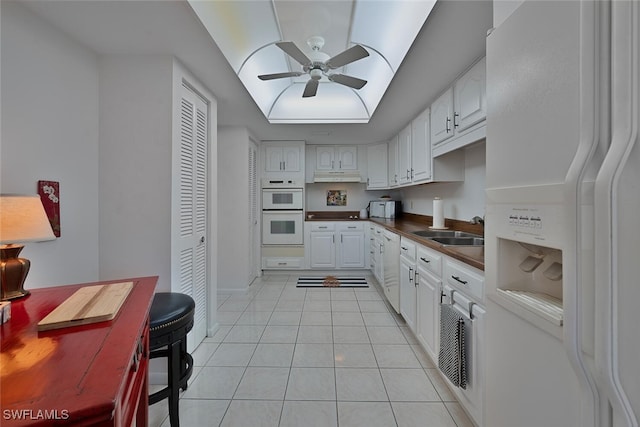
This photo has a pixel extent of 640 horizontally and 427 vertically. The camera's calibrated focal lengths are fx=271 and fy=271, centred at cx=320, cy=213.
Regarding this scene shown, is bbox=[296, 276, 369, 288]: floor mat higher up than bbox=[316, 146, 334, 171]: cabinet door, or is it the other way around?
bbox=[316, 146, 334, 171]: cabinet door

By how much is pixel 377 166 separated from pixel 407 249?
2.57m

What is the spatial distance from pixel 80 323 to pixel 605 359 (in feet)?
4.45

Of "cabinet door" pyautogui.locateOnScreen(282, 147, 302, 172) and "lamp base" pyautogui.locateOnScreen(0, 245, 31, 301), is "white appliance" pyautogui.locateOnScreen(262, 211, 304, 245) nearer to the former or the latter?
"cabinet door" pyautogui.locateOnScreen(282, 147, 302, 172)

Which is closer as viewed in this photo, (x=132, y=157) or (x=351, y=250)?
(x=132, y=157)

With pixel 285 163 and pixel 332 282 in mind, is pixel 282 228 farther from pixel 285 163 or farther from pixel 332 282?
pixel 332 282

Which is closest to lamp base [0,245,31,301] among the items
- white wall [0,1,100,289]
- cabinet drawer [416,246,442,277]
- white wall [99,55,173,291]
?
white wall [0,1,100,289]

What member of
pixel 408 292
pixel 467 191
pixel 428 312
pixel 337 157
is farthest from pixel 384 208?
pixel 428 312

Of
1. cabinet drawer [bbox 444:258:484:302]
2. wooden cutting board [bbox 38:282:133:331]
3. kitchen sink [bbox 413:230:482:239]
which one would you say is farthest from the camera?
kitchen sink [bbox 413:230:482:239]

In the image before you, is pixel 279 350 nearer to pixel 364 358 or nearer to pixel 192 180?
pixel 364 358

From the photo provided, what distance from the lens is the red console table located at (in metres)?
0.51

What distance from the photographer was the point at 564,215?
0.65 metres

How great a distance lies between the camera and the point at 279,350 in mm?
2242

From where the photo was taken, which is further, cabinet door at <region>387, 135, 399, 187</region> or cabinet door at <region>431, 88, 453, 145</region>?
cabinet door at <region>387, 135, 399, 187</region>

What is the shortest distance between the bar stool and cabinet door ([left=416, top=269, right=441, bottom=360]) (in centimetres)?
156
